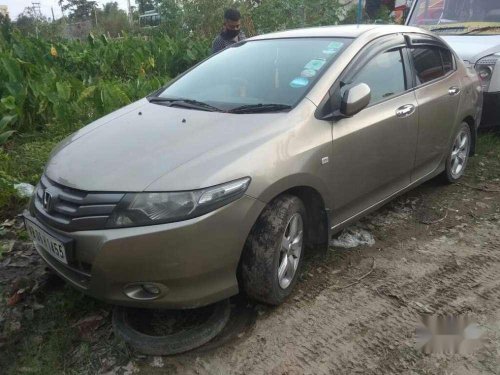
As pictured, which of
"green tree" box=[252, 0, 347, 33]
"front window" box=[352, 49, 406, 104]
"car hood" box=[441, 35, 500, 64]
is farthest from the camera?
"green tree" box=[252, 0, 347, 33]

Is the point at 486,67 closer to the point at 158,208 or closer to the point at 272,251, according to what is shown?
the point at 272,251

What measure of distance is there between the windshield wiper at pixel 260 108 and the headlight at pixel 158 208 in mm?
843

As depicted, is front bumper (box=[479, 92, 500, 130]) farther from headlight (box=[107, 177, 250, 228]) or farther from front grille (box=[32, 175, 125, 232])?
front grille (box=[32, 175, 125, 232])

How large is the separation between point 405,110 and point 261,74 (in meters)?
1.13

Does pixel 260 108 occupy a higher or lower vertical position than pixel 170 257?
higher

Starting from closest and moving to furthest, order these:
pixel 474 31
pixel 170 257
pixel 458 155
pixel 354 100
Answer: pixel 170 257
pixel 354 100
pixel 458 155
pixel 474 31

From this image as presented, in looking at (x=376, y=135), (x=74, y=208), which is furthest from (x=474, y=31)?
(x=74, y=208)

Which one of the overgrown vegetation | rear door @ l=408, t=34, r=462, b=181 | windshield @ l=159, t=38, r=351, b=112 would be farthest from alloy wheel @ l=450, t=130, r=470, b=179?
the overgrown vegetation

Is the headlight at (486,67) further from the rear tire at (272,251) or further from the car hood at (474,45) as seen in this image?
the rear tire at (272,251)

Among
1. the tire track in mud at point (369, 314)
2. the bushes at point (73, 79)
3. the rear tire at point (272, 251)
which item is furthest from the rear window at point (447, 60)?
the bushes at point (73, 79)

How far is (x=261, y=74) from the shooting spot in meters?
3.37

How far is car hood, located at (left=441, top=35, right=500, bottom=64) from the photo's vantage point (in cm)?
563

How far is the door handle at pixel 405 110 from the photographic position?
356 centimetres

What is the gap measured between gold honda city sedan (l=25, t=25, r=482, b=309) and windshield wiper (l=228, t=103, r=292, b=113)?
13 millimetres
